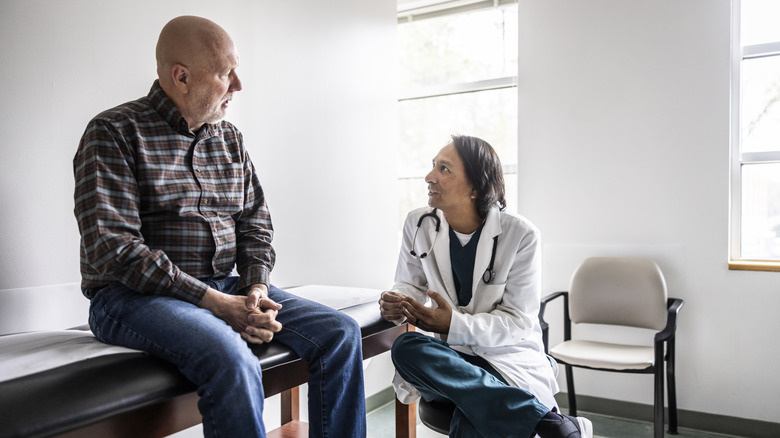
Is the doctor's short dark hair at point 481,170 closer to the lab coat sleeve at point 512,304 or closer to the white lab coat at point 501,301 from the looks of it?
the white lab coat at point 501,301

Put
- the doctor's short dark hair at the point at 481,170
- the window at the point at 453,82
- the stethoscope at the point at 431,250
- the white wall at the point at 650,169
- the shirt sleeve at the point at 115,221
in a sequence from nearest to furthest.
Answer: the shirt sleeve at the point at 115,221
the stethoscope at the point at 431,250
the doctor's short dark hair at the point at 481,170
the white wall at the point at 650,169
the window at the point at 453,82

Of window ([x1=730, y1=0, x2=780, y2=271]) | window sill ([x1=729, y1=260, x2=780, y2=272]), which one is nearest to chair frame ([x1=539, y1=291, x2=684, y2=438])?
window sill ([x1=729, y1=260, x2=780, y2=272])

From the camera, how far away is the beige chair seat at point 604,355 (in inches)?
102

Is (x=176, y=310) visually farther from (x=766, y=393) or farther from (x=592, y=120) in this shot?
(x=766, y=393)

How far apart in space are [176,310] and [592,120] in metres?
2.59

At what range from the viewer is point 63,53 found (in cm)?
188

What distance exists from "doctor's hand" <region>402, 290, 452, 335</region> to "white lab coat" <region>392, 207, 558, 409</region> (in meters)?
0.03

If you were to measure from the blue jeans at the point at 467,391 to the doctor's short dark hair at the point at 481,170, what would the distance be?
568mm

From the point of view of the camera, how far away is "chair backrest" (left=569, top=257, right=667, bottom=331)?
2973mm

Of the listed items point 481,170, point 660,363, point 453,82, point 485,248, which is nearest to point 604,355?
point 660,363

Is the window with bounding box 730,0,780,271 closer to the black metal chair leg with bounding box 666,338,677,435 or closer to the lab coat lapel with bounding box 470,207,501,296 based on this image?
the black metal chair leg with bounding box 666,338,677,435

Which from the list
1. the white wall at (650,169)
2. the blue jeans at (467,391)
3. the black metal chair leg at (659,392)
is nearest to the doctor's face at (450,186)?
the blue jeans at (467,391)

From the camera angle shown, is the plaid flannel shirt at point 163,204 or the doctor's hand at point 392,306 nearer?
the plaid flannel shirt at point 163,204

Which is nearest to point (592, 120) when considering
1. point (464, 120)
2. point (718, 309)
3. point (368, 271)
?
point (464, 120)
